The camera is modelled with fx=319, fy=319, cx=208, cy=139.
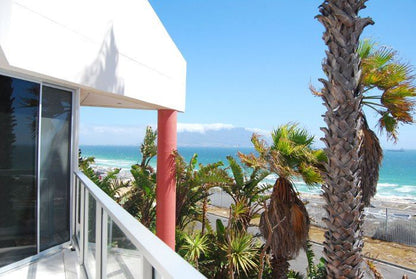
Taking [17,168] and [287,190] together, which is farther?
[287,190]

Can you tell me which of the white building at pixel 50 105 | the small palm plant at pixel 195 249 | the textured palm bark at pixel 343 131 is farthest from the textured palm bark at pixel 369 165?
the white building at pixel 50 105

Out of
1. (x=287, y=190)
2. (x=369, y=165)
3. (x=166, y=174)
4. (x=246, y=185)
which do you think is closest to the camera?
(x=369, y=165)

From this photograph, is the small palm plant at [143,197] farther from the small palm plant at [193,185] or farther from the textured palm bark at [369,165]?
the textured palm bark at [369,165]

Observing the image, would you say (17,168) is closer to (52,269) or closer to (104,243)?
(52,269)

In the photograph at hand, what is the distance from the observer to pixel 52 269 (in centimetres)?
475

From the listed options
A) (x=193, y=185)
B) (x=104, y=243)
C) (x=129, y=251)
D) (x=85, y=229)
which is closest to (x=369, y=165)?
(x=193, y=185)

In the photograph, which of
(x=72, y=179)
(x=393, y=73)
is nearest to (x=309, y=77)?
(x=393, y=73)

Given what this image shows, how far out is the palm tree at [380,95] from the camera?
7449mm

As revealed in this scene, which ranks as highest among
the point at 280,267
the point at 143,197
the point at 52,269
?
the point at 52,269

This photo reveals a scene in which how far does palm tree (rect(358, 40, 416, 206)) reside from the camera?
24.4ft

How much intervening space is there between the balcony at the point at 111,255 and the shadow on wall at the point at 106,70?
1857 mm

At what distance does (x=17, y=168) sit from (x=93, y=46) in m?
2.38

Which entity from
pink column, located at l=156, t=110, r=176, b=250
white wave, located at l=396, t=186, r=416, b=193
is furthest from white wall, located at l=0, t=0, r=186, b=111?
white wave, located at l=396, t=186, r=416, b=193

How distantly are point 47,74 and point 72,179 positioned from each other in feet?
6.96
